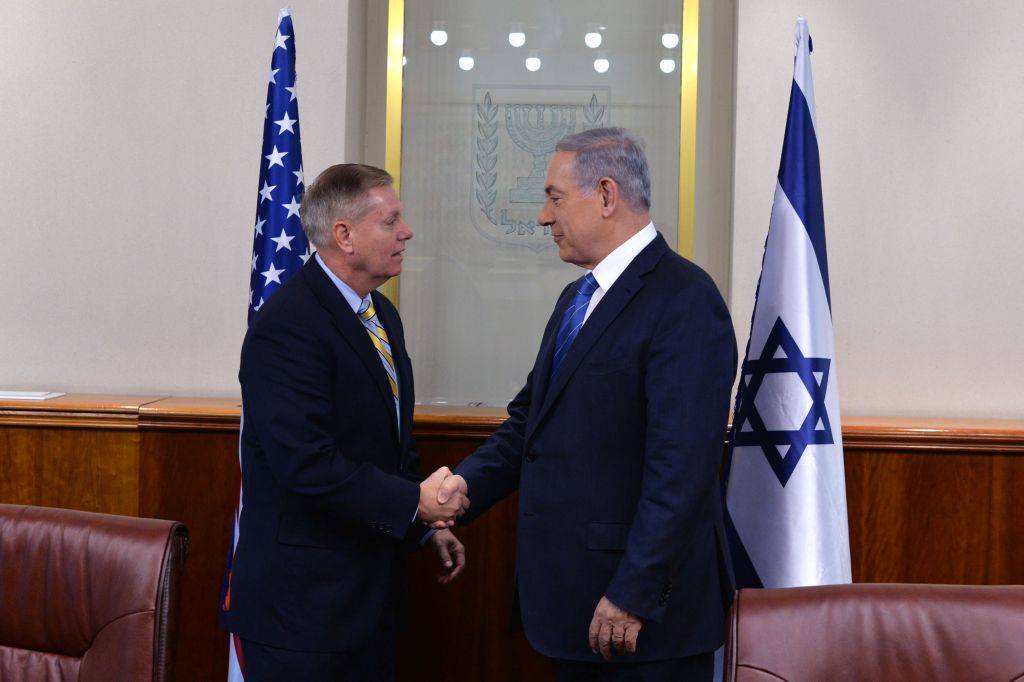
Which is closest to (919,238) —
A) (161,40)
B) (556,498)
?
(556,498)

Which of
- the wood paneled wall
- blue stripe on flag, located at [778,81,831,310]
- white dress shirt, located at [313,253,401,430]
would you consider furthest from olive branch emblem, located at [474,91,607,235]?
white dress shirt, located at [313,253,401,430]

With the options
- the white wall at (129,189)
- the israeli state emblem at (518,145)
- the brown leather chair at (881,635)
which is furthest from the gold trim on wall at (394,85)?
the brown leather chair at (881,635)

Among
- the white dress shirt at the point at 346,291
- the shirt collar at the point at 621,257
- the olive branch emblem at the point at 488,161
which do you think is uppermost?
the olive branch emblem at the point at 488,161

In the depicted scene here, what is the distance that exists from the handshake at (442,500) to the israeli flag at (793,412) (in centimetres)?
84

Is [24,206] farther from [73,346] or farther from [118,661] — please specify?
[118,661]

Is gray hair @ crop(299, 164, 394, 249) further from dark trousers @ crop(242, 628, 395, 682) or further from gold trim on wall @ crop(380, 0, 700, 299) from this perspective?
gold trim on wall @ crop(380, 0, 700, 299)

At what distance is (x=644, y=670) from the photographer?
6.86ft

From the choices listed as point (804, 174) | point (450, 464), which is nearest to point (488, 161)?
point (450, 464)

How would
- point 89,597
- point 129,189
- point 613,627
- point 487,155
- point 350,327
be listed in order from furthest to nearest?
point 487,155
point 129,189
point 350,327
point 613,627
point 89,597

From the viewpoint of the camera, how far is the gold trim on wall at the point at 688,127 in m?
3.94

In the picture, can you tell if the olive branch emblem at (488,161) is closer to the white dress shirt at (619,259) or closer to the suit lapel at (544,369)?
the suit lapel at (544,369)

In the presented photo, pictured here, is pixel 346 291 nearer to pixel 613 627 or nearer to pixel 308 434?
pixel 308 434

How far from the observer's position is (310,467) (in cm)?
222

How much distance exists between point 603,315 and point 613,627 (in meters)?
0.66
